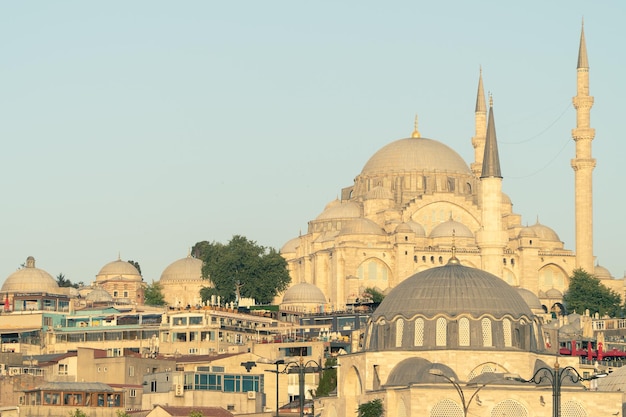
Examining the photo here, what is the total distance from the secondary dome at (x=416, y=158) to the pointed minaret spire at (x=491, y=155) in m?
31.9

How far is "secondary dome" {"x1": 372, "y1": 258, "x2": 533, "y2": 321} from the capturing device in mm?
83812

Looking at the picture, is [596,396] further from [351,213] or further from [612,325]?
[351,213]

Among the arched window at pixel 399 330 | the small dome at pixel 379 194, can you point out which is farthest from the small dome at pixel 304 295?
the arched window at pixel 399 330

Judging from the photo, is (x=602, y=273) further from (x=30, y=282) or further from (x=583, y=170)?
(x=30, y=282)

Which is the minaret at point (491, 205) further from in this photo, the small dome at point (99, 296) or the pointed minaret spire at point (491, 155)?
the small dome at point (99, 296)

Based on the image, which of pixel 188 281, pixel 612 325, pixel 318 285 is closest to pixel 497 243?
pixel 612 325

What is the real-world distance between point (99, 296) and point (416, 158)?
89.4ft

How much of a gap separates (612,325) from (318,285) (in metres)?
25.7

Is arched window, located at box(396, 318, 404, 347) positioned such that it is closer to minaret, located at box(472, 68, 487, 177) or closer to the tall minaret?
the tall minaret

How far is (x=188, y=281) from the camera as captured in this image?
162750 millimetres

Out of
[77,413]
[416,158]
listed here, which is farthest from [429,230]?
[77,413]

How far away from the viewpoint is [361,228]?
14738 centimetres

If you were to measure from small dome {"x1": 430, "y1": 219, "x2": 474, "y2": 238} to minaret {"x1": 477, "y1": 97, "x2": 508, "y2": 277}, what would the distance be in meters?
17.9

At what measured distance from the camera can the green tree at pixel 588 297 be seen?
13975 cm
